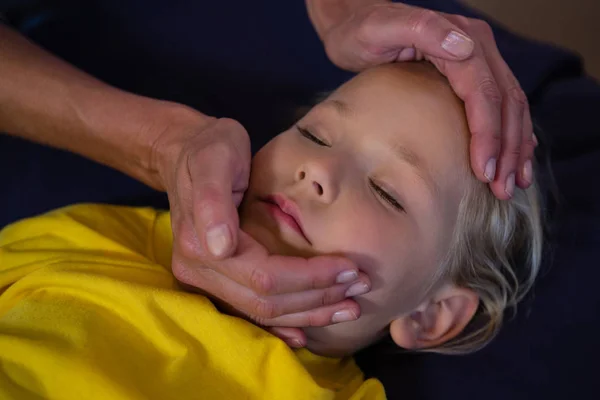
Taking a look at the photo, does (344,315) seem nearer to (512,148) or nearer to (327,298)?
(327,298)

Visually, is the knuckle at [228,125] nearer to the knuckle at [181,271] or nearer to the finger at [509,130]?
the knuckle at [181,271]

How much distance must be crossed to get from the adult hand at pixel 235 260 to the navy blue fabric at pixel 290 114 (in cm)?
32

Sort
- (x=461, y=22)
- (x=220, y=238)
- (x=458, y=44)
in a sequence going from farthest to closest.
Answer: (x=461, y=22), (x=458, y=44), (x=220, y=238)

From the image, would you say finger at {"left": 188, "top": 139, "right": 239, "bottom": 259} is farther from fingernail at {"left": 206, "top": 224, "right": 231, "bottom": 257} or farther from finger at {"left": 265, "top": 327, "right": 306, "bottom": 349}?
finger at {"left": 265, "top": 327, "right": 306, "bottom": 349}

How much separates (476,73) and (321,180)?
12.0 inches

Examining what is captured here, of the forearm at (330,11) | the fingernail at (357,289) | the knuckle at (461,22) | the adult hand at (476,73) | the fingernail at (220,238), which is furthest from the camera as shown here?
the forearm at (330,11)

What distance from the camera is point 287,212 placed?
922 mm

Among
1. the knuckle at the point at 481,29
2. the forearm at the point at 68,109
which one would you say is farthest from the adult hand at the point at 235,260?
the knuckle at the point at 481,29

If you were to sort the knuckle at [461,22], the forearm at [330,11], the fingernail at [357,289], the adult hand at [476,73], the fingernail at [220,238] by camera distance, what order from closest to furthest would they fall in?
the fingernail at [220,238] → the fingernail at [357,289] → the adult hand at [476,73] → the knuckle at [461,22] → the forearm at [330,11]

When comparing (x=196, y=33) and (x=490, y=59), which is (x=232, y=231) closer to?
(x=490, y=59)

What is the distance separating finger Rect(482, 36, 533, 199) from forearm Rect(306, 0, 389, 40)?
386mm

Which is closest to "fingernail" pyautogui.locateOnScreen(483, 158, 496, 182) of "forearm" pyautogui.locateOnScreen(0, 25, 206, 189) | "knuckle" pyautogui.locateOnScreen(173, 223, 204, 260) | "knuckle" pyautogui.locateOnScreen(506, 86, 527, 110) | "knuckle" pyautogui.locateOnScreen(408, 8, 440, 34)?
"knuckle" pyautogui.locateOnScreen(506, 86, 527, 110)

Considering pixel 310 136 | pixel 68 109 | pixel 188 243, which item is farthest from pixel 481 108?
pixel 68 109

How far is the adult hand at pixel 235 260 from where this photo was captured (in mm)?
790
